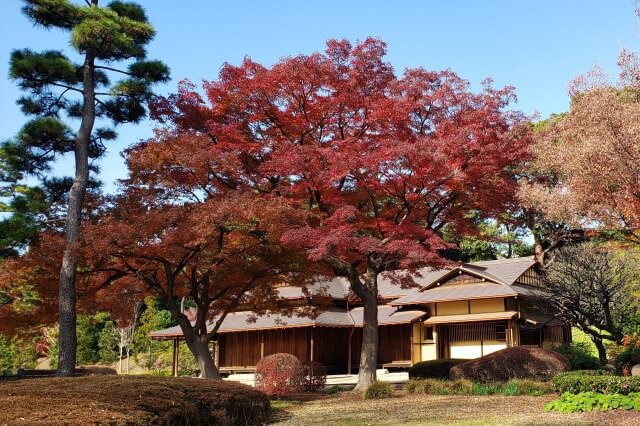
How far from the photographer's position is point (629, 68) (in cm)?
1303

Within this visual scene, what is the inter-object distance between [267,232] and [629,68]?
30.9 feet

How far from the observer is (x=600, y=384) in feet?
40.7

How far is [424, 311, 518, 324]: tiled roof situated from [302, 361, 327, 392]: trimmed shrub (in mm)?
8734

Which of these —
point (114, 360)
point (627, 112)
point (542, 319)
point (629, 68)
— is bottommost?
point (114, 360)

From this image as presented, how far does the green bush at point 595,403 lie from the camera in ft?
37.8

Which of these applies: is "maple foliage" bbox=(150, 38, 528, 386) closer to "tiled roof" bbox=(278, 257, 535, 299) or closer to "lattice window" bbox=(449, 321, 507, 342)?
"tiled roof" bbox=(278, 257, 535, 299)

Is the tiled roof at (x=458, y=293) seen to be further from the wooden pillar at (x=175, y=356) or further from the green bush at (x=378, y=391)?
the wooden pillar at (x=175, y=356)

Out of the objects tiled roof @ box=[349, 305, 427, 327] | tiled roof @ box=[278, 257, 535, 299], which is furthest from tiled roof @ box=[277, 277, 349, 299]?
tiled roof @ box=[349, 305, 427, 327]

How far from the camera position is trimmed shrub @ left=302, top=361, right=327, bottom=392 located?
63.5 feet

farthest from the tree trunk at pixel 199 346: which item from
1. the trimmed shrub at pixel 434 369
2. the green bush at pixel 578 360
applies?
the green bush at pixel 578 360

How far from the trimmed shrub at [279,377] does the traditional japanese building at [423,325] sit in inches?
227

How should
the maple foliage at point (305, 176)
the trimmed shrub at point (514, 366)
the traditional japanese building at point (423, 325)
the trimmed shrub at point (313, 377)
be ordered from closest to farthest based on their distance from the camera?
the maple foliage at point (305, 176)
the trimmed shrub at point (514, 366)
the trimmed shrub at point (313, 377)
the traditional japanese building at point (423, 325)

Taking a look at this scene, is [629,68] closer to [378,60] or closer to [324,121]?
[378,60]

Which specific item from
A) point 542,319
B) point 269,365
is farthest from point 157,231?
point 542,319
